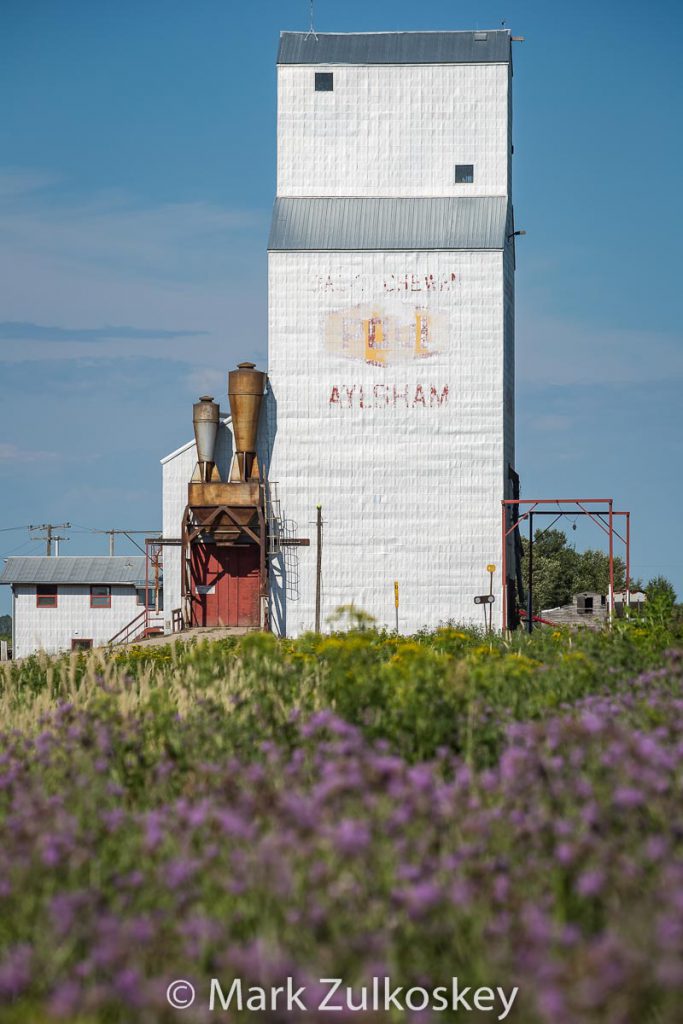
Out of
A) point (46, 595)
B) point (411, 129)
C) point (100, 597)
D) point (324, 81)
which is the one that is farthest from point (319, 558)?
point (46, 595)

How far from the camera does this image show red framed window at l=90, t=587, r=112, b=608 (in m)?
66.8

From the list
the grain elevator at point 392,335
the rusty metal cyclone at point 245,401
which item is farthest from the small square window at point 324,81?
the rusty metal cyclone at point 245,401

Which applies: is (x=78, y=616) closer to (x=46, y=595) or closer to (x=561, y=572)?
(x=46, y=595)

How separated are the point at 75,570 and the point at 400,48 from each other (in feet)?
110

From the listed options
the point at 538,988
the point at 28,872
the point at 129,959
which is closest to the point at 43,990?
the point at 129,959

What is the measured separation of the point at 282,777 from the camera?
7.43 meters

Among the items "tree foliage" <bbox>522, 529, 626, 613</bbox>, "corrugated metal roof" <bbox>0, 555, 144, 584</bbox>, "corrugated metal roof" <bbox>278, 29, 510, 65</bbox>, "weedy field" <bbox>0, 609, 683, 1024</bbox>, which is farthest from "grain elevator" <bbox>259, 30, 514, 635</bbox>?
"tree foliage" <bbox>522, 529, 626, 613</bbox>

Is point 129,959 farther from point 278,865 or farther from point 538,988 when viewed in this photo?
point 538,988

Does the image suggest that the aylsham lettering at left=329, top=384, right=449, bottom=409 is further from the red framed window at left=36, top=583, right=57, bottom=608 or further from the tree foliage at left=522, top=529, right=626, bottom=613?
the tree foliage at left=522, top=529, right=626, bottom=613

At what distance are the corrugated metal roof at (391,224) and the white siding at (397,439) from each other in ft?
1.48

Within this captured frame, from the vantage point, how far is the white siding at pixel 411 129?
4412cm

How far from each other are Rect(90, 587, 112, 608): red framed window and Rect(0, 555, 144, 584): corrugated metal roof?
2.15 ft

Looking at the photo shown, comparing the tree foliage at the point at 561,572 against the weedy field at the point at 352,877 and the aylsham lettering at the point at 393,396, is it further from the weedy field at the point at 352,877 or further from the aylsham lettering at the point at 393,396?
the weedy field at the point at 352,877

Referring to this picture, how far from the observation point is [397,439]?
42906mm
